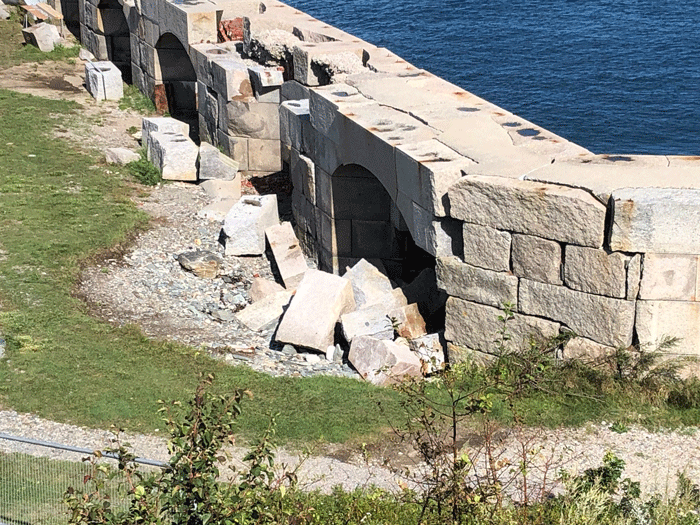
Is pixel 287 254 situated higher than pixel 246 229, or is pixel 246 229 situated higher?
pixel 246 229

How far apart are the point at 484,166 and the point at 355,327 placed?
80.3 inches

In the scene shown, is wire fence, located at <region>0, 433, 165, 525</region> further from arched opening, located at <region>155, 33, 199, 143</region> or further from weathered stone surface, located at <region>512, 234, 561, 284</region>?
arched opening, located at <region>155, 33, 199, 143</region>

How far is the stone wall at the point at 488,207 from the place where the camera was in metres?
7.81

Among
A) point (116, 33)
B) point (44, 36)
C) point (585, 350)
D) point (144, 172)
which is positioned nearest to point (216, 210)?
point (144, 172)

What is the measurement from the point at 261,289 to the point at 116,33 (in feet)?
37.5

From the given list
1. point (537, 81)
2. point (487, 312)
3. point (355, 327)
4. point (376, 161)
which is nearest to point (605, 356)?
point (487, 312)

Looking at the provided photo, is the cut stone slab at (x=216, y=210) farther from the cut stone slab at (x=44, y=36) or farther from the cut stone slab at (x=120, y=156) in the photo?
→ the cut stone slab at (x=44, y=36)

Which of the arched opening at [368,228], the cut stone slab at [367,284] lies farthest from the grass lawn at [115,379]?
the arched opening at [368,228]

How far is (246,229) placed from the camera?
488 inches

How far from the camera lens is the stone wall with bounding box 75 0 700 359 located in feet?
25.6

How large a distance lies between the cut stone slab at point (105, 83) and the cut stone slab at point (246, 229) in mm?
6613

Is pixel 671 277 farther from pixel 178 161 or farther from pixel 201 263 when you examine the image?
pixel 178 161

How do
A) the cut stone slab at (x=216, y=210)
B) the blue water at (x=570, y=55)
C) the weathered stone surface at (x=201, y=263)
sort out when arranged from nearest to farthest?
the weathered stone surface at (x=201, y=263), the cut stone slab at (x=216, y=210), the blue water at (x=570, y=55)

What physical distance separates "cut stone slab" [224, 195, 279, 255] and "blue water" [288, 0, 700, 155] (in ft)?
28.3
